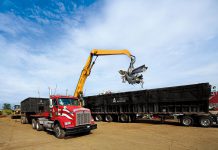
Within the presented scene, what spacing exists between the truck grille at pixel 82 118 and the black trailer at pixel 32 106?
6558mm

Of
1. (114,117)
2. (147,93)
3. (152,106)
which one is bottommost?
(114,117)

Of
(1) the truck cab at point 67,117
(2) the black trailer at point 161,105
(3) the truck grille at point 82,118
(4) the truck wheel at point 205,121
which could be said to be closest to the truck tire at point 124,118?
(2) the black trailer at point 161,105

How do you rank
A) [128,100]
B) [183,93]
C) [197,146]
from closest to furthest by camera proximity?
[197,146], [183,93], [128,100]

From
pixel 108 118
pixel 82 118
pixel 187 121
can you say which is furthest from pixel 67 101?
pixel 108 118

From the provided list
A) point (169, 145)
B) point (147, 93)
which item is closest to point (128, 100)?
point (147, 93)

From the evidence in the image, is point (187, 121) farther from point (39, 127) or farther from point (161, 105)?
point (39, 127)

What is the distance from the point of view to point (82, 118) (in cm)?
1291

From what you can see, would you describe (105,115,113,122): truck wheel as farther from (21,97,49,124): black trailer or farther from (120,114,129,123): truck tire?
(21,97,49,124): black trailer

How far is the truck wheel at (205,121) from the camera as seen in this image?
52.5 feet

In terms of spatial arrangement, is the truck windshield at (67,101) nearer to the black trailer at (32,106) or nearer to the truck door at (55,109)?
the truck door at (55,109)

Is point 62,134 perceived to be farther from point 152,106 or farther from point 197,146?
point 152,106

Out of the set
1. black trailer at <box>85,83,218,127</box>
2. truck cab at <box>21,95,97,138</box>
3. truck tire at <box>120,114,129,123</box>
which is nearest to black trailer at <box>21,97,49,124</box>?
truck cab at <box>21,95,97,138</box>

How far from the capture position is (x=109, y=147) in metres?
9.66

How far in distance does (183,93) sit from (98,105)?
11.1 metres
